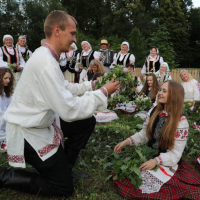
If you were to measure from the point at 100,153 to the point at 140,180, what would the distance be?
1182 mm

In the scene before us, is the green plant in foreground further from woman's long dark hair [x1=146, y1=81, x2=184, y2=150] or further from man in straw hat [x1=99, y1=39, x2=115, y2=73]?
man in straw hat [x1=99, y1=39, x2=115, y2=73]

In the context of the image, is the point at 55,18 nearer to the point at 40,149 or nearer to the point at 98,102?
the point at 98,102

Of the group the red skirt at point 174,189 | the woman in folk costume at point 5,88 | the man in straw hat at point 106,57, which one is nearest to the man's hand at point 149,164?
the red skirt at point 174,189

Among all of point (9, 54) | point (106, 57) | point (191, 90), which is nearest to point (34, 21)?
point (9, 54)

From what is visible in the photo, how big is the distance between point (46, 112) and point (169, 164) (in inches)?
58.7

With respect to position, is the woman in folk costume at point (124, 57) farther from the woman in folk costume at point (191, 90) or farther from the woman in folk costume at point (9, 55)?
the woman in folk costume at point (9, 55)

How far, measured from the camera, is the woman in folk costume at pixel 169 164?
8.54 ft

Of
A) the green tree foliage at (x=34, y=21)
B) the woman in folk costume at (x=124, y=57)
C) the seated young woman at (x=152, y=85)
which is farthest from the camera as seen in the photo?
the green tree foliage at (x=34, y=21)

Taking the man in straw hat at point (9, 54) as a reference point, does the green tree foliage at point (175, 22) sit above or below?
above

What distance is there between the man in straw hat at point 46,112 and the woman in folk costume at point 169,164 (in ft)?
2.41

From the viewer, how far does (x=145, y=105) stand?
5.84 metres

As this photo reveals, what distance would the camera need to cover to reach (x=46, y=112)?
7.81 ft

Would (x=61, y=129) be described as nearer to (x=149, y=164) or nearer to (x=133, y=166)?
(x=133, y=166)

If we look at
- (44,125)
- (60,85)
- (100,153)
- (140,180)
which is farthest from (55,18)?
(100,153)
